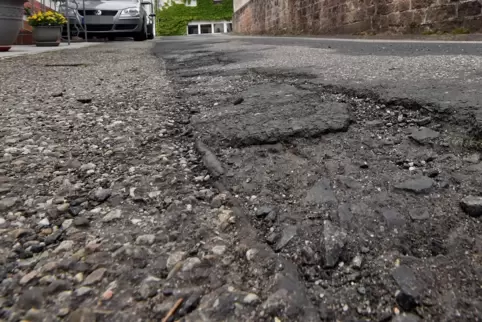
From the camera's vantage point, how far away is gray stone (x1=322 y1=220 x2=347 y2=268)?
625 mm

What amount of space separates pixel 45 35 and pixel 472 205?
710 cm

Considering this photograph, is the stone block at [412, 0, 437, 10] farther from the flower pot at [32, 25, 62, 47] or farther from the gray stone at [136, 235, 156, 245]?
the gray stone at [136, 235, 156, 245]

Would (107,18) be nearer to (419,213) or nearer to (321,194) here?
(321,194)

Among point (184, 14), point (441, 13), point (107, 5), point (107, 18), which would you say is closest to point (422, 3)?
point (441, 13)

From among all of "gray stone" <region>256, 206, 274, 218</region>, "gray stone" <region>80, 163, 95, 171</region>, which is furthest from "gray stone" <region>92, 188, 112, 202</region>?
"gray stone" <region>256, 206, 274, 218</region>

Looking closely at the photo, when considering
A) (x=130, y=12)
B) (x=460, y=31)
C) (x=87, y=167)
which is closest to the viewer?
(x=87, y=167)

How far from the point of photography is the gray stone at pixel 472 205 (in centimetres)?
71

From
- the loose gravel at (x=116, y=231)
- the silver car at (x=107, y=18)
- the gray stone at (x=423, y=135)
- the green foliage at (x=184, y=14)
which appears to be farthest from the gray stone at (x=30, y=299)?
the green foliage at (x=184, y=14)

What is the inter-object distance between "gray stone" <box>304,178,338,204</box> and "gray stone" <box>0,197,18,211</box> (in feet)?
2.05

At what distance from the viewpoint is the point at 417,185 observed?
2.65 feet

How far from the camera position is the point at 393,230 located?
0.68m

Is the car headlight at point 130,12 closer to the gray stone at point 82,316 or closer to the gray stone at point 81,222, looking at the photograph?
the gray stone at point 81,222

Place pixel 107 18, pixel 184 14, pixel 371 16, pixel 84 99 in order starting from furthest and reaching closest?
pixel 184 14
pixel 107 18
pixel 371 16
pixel 84 99

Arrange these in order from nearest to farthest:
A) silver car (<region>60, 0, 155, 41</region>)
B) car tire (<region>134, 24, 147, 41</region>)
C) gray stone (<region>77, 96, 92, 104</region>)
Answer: gray stone (<region>77, 96, 92, 104</region>) < silver car (<region>60, 0, 155, 41</region>) < car tire (<region>134, 24, 147, 41</region>)
